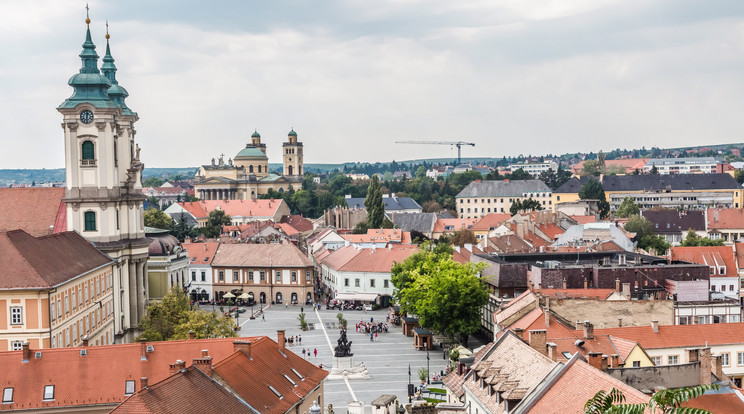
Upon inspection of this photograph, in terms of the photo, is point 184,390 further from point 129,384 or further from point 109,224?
point 109,224

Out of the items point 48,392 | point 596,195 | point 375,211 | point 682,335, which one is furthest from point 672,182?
point 48,392

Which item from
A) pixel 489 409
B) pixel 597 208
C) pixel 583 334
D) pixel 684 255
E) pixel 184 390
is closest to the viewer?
pixel 184 390

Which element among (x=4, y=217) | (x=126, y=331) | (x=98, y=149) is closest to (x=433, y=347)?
(x=126, y=331)

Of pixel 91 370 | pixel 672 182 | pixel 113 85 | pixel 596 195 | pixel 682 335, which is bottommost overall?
pixel 682 335

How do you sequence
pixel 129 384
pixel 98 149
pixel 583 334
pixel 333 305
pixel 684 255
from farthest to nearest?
pixel 333 305
pixel 684 255
pixel 98 149
pixel 583 334
pixel 129 384

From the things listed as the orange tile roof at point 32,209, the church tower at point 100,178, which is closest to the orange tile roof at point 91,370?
the church tower at point 100,178

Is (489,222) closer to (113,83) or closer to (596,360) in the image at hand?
(113,83)

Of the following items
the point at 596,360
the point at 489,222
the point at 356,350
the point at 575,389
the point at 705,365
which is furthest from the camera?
the point at 489,222
